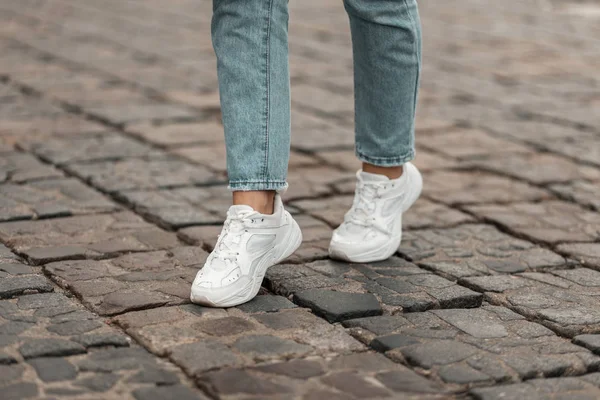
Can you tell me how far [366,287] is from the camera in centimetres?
268

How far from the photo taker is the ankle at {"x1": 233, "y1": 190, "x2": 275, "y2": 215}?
102 inches

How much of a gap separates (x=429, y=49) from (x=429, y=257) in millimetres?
3850

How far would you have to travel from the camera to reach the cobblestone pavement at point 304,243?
2148mm

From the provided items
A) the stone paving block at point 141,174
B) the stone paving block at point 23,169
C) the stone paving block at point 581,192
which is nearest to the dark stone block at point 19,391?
the stone paving block at point 141,174

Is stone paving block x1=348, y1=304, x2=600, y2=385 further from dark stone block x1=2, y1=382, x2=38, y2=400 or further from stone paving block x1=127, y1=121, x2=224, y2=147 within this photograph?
stone paving block x1=127, y1=121, x2=224, y2=147

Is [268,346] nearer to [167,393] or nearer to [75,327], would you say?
[167,393]

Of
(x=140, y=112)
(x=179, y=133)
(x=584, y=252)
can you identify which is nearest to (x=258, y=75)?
(x=584, y=252)

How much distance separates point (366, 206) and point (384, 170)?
0.11m

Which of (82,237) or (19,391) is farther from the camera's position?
(82,237)

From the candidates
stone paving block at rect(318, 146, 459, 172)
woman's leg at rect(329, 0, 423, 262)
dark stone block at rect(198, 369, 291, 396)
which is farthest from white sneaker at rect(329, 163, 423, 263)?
stone paving block at rect(318, 146, 459, 172)

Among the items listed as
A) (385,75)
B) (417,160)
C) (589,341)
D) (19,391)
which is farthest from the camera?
(417,160)

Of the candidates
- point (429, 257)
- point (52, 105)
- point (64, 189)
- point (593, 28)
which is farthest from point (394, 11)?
point (593, 28)

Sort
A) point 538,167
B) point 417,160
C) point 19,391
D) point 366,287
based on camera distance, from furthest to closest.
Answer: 1. point 417,160
2. point 538,167
3. point 366,287
4. point 19,391

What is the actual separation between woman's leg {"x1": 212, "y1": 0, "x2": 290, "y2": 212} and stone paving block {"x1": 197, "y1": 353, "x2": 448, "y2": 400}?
55cm
